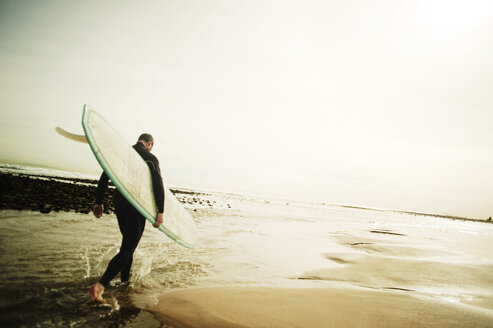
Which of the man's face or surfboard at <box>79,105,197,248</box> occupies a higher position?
the man's face

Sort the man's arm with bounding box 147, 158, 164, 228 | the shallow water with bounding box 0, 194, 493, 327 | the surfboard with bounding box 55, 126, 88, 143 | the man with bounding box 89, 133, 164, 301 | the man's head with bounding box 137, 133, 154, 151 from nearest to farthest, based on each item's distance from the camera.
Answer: the shallow water with bounding box 0, 194, 493, 327
the man with bounding box 89, 133, 164, 301
the man's arm with bounding box 147, 158, 164, 228
the surfboard with bounding box 55, 126, 88, 143
the man's head with bounding box 137, 133, 154, 151

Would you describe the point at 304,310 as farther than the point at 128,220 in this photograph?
No

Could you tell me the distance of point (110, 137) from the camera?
10.9 ft

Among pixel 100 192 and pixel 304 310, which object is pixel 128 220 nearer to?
pixel 100 192

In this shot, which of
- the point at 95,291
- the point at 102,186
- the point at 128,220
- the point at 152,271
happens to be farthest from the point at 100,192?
the point at 152,271

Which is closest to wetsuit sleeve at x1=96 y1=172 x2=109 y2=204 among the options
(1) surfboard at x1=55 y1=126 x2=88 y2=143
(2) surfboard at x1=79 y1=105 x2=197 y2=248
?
(2) surfboard at x1=79 y1=105 x2=197 y2=248

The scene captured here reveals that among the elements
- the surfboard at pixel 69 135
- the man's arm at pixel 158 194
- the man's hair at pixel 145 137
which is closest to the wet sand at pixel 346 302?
the man's arm at pixel 158 194

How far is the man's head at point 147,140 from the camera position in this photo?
388cm

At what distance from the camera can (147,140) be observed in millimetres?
3896

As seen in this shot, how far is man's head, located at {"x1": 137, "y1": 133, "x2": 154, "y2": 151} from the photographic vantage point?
12.7 ft

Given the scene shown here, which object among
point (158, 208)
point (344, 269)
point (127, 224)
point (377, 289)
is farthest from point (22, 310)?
point (344, 269)

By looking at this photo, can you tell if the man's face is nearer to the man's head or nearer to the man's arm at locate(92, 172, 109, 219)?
the man's head

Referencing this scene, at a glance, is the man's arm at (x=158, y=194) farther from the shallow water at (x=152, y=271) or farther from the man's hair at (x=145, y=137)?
the shallow water at (x=152, y=271)

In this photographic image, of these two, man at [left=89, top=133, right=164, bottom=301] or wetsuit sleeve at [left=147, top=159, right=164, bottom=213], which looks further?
wetsuit sleeve at [left=147, top=159, right=164, bottom=213]
